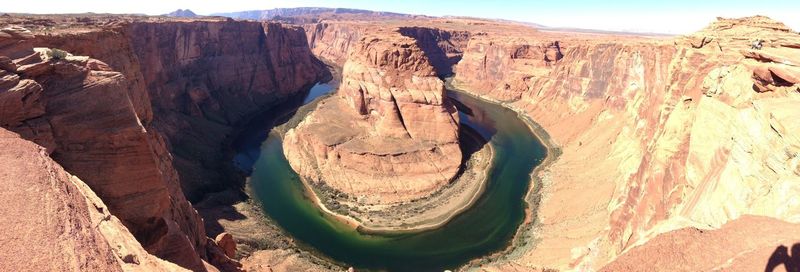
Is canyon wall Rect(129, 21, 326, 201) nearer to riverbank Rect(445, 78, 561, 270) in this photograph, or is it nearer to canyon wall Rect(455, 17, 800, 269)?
riverbank Rect(445, 78, 561, 270)

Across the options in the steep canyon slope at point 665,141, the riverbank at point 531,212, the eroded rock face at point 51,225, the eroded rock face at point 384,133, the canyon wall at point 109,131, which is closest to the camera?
the eroded rock face at point 51,225

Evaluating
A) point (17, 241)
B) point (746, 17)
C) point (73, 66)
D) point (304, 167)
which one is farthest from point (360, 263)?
point (746, 17)

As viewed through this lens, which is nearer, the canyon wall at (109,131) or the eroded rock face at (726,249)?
the eroded rock face at (726,249)

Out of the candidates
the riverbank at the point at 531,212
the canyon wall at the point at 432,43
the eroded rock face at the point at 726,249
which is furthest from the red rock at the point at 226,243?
the canyon wall at the point at 432,43

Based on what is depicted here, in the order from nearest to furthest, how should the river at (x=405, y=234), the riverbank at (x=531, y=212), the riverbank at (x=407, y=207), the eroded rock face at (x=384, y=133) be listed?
the riverbank at (x=531, y=212) < the river at (x=405, y=234) < the riverbank at (x=407, y=207) < the eroded rock face at (x=384, y=133)

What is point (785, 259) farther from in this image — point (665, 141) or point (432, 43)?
point (432, 43)

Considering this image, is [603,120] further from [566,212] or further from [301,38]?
[301,38]

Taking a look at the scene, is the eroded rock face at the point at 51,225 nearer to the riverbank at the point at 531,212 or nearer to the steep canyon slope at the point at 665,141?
the steep canyon slope at the point at 665,141
